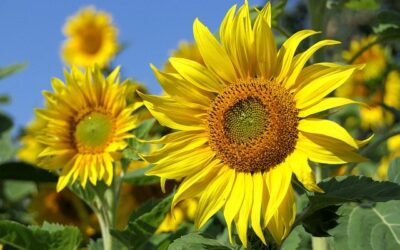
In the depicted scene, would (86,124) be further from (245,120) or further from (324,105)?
(324,105)

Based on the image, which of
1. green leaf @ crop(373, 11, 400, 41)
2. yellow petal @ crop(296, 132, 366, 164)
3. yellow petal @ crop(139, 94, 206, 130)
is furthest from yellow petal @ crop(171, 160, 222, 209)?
green leaf @ crop(373, 11, 400, 41)

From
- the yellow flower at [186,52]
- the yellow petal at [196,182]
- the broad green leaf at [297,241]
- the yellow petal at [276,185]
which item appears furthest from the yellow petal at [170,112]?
the yellow flower at [186,52]

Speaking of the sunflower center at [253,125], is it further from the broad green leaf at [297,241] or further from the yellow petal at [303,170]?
the broad green leaf at [297,241]

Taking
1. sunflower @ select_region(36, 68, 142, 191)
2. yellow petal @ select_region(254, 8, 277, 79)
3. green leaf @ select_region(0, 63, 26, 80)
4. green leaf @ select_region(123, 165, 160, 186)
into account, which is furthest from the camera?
green leaf @ select_region(0, 63, 26, 80)

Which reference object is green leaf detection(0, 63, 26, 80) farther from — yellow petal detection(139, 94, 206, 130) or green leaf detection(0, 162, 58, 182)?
yellow petal detection(139, 94, 206, 130)

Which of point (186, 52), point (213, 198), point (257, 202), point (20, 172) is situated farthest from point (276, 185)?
point (186, 52)

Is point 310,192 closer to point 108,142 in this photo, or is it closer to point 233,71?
point 233,71
